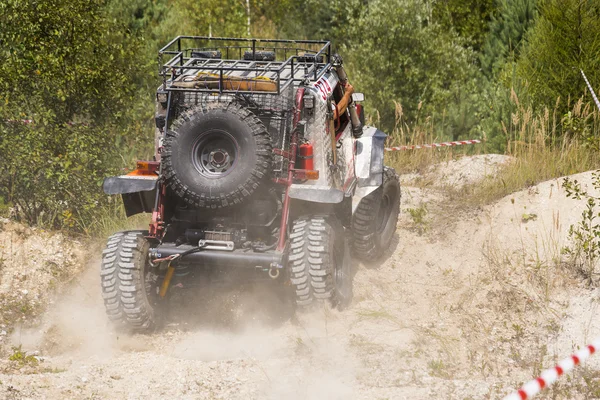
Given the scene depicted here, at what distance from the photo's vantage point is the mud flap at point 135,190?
24.3 feet

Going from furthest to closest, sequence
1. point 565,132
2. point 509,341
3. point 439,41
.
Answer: point 439,41 → point 565,132 → point 509,341

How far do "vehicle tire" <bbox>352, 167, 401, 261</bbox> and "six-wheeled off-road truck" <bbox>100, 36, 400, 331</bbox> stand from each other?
778 mm

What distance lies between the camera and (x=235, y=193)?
6953 mm

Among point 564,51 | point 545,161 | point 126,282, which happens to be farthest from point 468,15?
point 126,282

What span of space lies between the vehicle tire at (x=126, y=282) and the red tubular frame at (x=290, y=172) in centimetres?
122

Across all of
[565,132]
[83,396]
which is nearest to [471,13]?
[565,132]

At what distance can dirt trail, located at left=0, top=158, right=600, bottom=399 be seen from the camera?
6035mm

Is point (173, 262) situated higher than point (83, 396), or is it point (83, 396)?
point (173, 262)

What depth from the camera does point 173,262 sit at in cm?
725

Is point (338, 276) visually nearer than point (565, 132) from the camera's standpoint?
Yes

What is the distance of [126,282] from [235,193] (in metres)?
1.21

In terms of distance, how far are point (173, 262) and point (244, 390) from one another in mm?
1640

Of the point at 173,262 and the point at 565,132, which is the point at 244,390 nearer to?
the point at 173,262

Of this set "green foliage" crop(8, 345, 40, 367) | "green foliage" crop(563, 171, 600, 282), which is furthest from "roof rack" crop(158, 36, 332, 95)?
"green foliage" crop(563, 171, 600, 282)
